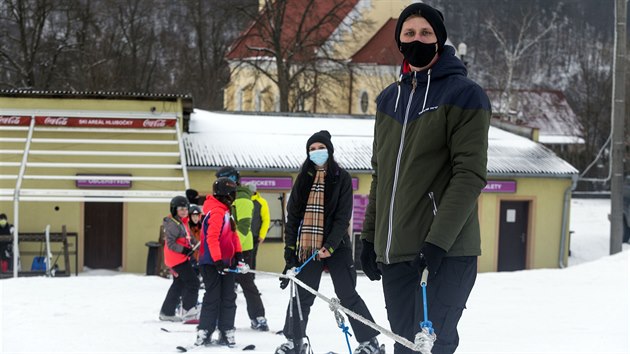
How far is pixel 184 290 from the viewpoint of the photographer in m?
9.16

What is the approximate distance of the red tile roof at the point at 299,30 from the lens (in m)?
43.2

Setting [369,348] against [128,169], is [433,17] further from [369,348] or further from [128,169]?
[128,169]

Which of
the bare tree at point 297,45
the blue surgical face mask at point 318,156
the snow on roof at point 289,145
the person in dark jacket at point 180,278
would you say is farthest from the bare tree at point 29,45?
the blue surgical face mask at point 318,156

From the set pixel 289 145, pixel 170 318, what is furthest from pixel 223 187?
pixel 289 145

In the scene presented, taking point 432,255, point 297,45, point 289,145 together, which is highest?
point 297,45

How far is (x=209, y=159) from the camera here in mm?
20125

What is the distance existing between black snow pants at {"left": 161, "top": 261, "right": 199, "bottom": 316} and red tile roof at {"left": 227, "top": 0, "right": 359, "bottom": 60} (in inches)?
1340

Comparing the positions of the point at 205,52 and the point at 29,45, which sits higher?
the point at 205,52

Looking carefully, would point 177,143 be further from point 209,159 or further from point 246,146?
point 246,146

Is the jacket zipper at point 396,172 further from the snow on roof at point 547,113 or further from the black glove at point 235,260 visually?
the snow on roof at point 547,113

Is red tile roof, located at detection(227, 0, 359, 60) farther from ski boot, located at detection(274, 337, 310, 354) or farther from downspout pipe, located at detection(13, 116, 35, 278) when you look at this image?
ski boot, located at detection(274, 337, 310, 354)

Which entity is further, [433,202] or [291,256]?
[291,256]

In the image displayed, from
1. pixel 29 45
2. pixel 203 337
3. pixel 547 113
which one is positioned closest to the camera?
pixel 203 337

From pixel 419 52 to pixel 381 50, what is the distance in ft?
145
